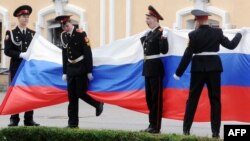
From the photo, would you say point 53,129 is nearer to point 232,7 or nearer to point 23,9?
point 23,9

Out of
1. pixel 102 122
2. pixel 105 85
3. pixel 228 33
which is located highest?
pixel 228 33

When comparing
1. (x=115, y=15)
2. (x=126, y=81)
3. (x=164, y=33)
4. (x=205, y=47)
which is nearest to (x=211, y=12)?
(x=115, y=15)

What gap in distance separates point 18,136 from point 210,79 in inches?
103

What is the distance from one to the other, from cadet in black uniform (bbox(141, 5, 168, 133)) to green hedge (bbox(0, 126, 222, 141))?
5.39 ft

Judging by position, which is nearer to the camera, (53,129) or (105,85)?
(53,129)

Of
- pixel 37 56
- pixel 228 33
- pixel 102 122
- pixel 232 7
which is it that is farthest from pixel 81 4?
pixel 228 33

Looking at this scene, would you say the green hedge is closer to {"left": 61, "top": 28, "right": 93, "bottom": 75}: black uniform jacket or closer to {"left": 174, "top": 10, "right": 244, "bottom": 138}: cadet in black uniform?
{"left": 174, "top": 10, "right": 244, "bottom": 138}: cadet in black uniform

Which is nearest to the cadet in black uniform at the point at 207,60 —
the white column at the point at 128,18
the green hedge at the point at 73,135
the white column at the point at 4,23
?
the green hedge at the point at 73,135

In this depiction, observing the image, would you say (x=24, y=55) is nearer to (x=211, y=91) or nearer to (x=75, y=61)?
(x=75, y=61)

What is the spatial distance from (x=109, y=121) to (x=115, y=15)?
925 centimetres

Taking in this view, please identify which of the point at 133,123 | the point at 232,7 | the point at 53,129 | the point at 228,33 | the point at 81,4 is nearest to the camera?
the point at 53,129

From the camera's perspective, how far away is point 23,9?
1274 centimetres

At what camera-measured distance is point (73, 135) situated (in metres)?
10.1
